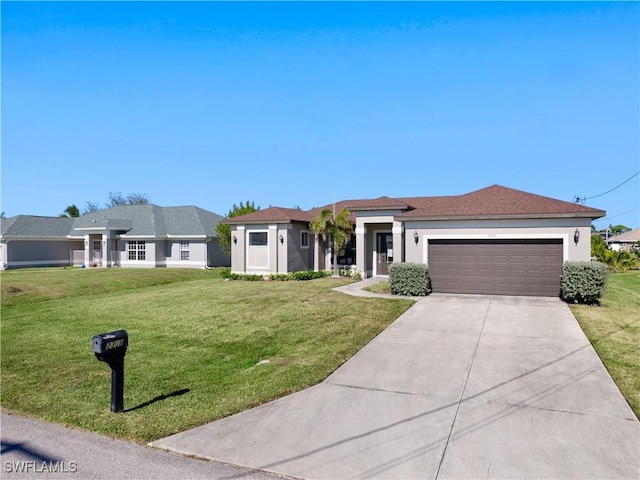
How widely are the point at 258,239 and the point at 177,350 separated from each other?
47.8 ft

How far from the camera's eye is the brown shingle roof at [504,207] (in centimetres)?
1409

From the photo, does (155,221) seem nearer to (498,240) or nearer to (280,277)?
(280,277)

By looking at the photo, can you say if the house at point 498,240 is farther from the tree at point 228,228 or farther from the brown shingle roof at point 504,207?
the tree at point 228,228

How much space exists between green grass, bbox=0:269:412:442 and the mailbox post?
22cm

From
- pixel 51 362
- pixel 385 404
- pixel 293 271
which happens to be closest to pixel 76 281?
pixel 293 271

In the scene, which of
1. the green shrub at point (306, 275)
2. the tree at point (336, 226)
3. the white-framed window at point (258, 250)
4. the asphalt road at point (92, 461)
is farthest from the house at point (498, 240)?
the asphalt road at point (92, 461)

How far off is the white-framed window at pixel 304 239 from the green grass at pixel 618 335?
1471cm

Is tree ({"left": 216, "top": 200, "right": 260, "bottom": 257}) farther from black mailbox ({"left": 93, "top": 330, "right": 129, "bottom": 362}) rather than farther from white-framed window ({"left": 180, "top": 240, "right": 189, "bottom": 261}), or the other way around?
black mailbox ({"left": 93, "top": 330, "right": 129, "bottom": 362})

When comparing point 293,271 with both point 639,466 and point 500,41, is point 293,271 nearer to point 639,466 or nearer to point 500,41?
point 500,41

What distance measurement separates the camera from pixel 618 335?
8992mm

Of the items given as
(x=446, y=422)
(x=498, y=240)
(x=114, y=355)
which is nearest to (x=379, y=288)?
(x=498, y=240)

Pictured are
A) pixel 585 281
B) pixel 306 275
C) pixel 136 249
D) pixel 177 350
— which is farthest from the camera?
pixel 136 249

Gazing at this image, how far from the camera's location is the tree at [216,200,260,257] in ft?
94.1

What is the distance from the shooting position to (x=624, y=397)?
5.63 metres
